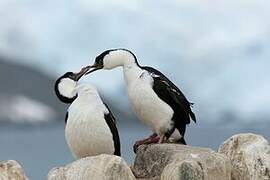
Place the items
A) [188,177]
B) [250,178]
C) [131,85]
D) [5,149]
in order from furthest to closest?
[5,149] → [131,85] → [250,178] → [188,177]

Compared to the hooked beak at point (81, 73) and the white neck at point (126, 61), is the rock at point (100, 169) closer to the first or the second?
the hooked beak at point (81, 73)

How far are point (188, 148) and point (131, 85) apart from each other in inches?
48.8

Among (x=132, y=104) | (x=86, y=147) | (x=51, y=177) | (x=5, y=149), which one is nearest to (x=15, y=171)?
(x=51, y=177)

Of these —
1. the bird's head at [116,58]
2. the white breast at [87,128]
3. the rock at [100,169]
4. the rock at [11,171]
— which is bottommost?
the rock at [100,169]

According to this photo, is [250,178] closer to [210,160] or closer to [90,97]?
[210,160]

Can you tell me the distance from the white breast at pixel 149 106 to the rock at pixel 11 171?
179 centimetres

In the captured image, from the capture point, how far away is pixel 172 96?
36.0 feet

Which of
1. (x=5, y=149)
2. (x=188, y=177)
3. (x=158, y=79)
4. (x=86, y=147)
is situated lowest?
(x=188, y=177)

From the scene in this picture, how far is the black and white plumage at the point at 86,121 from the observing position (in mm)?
10102

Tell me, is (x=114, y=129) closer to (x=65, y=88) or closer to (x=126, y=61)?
(x=65, y=88)

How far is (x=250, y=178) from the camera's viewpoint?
9.67 metres

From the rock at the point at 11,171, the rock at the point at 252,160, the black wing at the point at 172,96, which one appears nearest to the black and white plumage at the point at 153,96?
the black wing at the point at 172,96

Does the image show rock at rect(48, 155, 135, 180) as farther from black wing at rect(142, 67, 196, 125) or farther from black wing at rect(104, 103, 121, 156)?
black wing at rect(142, 67, 196, 125)

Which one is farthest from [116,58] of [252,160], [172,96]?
[252,160]
